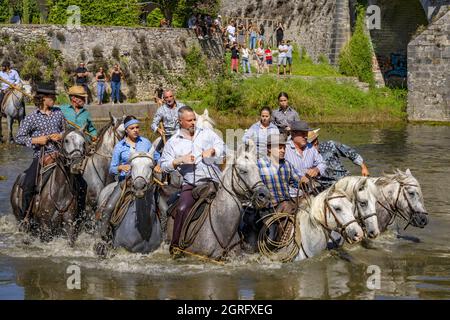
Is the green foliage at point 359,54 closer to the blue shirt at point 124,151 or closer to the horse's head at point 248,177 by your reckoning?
the blue shirt at point 124,151

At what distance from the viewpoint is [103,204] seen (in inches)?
475

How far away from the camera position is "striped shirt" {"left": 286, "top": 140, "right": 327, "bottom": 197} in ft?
40.3

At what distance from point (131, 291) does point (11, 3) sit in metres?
32.0

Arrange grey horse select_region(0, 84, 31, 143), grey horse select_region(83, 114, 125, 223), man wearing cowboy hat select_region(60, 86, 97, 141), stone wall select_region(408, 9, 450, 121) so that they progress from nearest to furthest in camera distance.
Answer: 1. grey horse select_region(83, 114, 125, 223)
2. man wearing cowboy hat select_region(60, 86, 97, 141)
3. grey horse select_region(0, 84, 31, 143)
4. stone wall select_region(408, 9, 450, 121)

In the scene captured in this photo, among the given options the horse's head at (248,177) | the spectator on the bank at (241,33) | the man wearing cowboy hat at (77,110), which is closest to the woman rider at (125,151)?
the horse's head at (248,177)

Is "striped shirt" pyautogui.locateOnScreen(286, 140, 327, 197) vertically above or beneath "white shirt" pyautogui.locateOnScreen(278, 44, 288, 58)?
beneath

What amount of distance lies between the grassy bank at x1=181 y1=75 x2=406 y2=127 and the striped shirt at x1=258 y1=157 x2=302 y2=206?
63.7 feet

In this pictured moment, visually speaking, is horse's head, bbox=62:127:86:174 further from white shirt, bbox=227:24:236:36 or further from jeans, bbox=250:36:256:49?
jeans, bbox=250:36:256:49

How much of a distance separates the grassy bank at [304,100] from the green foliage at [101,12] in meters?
4.37

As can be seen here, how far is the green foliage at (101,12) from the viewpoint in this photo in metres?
37.1

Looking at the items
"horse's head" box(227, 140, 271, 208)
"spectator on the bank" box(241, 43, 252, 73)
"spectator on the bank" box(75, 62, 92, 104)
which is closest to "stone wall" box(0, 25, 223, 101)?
"spectator on the bank" box(75, 62, 92, 104)

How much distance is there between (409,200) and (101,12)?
2705 centimetres
